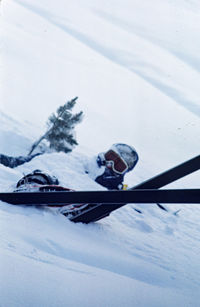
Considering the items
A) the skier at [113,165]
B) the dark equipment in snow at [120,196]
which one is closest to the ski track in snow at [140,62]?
the skier at [113,165]

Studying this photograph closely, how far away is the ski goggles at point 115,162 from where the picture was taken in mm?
5145

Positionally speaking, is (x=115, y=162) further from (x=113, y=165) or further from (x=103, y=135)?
(x=103, y=135)

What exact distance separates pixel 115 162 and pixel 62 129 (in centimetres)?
290

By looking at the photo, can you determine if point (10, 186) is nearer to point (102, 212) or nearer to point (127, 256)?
point (102, 212)

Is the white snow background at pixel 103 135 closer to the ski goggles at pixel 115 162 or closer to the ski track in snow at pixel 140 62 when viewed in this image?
the ski track in snow at pixel 140 62

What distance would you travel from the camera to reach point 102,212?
3129mm

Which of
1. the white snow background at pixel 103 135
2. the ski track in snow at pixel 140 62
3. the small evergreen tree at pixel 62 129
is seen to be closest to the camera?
the white snow background at pixel 103 135

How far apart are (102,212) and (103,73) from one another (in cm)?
979

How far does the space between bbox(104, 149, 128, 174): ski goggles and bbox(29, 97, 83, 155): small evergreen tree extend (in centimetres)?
215

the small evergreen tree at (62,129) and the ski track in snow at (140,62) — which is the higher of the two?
the ski track in snow at (140,62)

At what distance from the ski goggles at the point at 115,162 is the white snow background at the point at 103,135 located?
0.45 metres

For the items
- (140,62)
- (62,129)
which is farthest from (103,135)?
(140,62)

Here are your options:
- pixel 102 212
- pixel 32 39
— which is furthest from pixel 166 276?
pixel 32 39

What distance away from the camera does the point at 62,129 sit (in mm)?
7801
